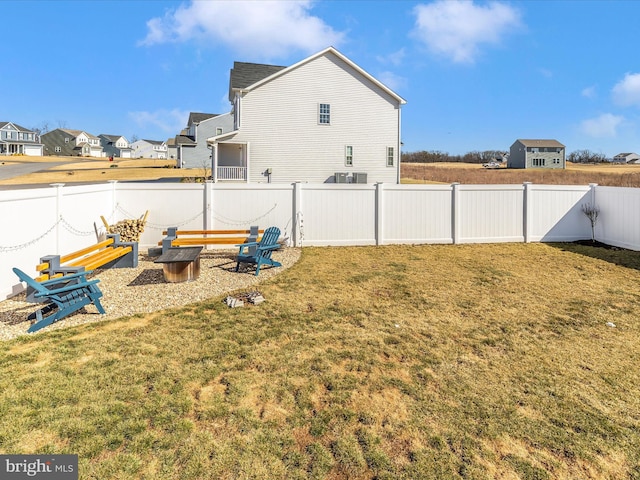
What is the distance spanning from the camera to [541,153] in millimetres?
68312

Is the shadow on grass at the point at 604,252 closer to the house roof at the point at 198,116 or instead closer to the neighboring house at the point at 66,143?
the house roof at the point at 198,116

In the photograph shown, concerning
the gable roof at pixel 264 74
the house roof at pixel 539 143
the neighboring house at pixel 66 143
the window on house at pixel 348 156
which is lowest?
the window on house at pixel 348 156

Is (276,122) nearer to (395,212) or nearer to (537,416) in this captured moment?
(395,212)

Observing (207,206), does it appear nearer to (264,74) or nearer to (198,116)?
(264,74)

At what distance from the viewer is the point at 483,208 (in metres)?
11.4

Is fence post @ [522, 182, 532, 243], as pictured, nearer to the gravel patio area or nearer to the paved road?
the gravel patio area

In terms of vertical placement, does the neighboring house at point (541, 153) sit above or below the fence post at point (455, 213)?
above

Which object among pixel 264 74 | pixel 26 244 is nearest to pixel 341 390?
pixel 26 244

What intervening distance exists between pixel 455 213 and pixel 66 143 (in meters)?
99.4

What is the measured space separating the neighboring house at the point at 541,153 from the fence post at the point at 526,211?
6638 cm

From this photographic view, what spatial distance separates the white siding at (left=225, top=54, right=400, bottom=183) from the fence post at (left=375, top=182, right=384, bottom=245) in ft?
38.0

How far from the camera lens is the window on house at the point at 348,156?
2214 centimetres

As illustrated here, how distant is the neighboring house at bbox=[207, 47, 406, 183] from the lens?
20.9 m

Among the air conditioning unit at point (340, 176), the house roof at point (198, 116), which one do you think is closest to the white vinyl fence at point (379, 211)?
the air conditioning unit at point (340, 176)
